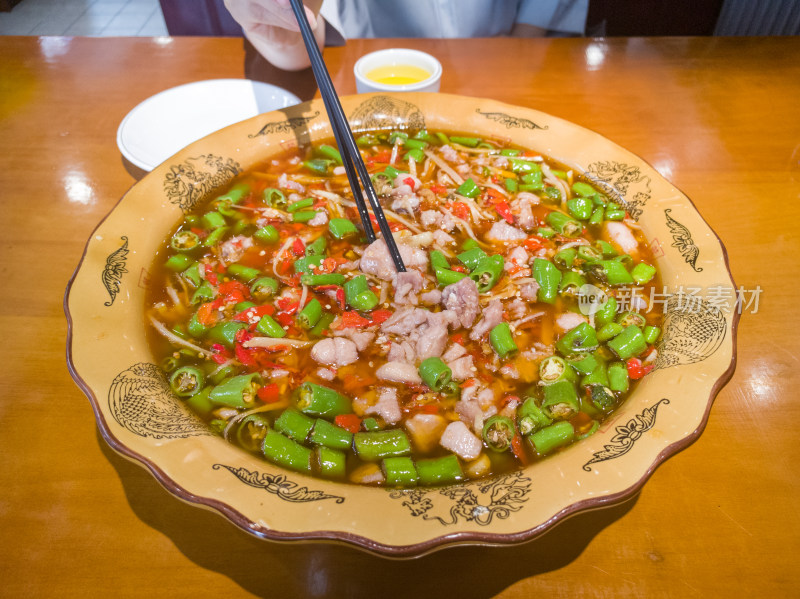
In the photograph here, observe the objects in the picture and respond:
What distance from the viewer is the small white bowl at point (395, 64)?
3057 millimetres

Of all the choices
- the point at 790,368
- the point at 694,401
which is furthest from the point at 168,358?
the point at 790,368

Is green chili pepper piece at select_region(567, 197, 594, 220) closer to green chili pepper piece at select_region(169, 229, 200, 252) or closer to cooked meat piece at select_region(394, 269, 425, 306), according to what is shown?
cooked meat piece at select_region(394, 269, 425, 306)

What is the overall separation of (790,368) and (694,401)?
86 centimetres

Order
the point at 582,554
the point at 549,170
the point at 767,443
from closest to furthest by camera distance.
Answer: the point at 582,554
the point at 767,443
the point at 549,170

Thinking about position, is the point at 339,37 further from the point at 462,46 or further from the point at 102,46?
the point at 102,46

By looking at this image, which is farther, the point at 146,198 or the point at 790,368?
the point at 146,198

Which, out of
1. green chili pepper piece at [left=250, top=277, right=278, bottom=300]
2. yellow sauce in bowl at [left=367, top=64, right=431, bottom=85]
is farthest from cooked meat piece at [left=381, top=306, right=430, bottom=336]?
yellow sauce in bowl at [left=367, top=64, right=431, bottom=85]

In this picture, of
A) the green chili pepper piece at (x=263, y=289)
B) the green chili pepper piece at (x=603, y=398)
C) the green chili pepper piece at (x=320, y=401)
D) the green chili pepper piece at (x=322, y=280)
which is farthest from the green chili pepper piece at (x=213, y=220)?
the green chili pepper piece at (x=603, y=398)

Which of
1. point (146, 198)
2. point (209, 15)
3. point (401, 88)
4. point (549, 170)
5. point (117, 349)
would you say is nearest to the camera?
point (117, 349)

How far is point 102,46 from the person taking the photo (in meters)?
3.96

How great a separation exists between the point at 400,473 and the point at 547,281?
108 centimetres

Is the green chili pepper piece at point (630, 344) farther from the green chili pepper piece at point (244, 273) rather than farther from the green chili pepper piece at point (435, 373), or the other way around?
the green chili pepper piece at point (244, 273)

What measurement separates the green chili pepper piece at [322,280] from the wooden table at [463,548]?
96 centimetres

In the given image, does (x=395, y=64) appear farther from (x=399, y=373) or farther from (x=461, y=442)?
(x=461, y=442)
